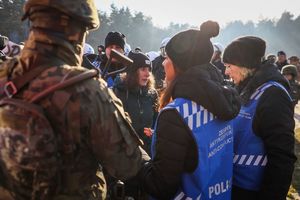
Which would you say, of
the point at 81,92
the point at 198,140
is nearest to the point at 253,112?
the point at 198,140

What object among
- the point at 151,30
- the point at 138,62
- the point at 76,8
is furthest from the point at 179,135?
the point at 151,30

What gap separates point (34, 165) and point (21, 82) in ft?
1.29

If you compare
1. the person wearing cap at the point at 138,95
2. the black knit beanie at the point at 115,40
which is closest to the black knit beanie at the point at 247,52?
the person wearing cap at the point at 138,95

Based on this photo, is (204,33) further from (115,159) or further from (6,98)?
(6,98)

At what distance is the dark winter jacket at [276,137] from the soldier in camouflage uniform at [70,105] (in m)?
1.36

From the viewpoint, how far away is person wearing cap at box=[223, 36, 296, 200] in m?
2.63

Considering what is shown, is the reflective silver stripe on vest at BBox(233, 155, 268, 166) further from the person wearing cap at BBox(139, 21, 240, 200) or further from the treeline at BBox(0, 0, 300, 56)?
the treeline at BBox(0, 0, 300, 56)

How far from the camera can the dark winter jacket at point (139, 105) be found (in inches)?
164

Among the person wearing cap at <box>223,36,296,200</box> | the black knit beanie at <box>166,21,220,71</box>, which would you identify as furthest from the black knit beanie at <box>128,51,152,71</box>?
the black knit beanie at <box>166,21,220,71</box>

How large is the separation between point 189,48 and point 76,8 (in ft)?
2.80

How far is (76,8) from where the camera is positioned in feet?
5.39

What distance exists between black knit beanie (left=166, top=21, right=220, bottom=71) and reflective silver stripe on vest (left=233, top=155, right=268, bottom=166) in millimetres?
1017

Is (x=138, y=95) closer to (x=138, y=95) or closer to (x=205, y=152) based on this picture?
(x=138, y=95)

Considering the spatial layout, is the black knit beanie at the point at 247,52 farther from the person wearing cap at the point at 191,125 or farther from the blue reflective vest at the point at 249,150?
the person wearing cap at the point at 191,125
